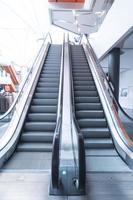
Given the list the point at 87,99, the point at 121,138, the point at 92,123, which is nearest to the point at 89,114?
the point at 92,123

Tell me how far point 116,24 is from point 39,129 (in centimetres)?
395

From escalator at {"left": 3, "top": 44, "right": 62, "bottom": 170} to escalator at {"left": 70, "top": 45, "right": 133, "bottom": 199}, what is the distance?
2.17 feet

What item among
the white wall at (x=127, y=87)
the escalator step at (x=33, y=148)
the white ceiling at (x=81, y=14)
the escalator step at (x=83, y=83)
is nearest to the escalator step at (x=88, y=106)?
the escalator step at (x=83, y=83)

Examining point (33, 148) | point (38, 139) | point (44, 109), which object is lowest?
point (33, 148)

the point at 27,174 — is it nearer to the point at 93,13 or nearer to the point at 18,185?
the point at 18,185

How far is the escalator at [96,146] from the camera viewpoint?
3.64 meters

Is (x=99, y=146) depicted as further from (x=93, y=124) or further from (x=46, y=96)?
(x=46, y=96)

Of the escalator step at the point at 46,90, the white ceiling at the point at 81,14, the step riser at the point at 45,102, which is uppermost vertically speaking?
the white ceiling at the point at 81,14

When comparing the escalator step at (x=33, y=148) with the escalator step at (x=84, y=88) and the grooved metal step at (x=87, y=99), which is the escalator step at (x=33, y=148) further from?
the escalator step at (x=84, y=88)

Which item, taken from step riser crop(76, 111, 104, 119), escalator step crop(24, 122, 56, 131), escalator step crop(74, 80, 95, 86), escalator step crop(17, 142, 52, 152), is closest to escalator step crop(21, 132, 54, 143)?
escalator step crop(17, 142, 52, 152)

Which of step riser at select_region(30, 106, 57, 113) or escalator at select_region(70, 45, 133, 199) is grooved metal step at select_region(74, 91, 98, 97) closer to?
escalator at select_region(70, 45, 133, 199)

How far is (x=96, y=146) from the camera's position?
5430mm

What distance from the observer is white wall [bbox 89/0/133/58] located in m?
6.45

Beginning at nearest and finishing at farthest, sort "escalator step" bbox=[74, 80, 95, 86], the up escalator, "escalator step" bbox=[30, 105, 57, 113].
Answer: the up escalator, "escalator step" bbox=[30, 105, 57, 113], "escalator step" bbox=[74, 80, 95, 86]
